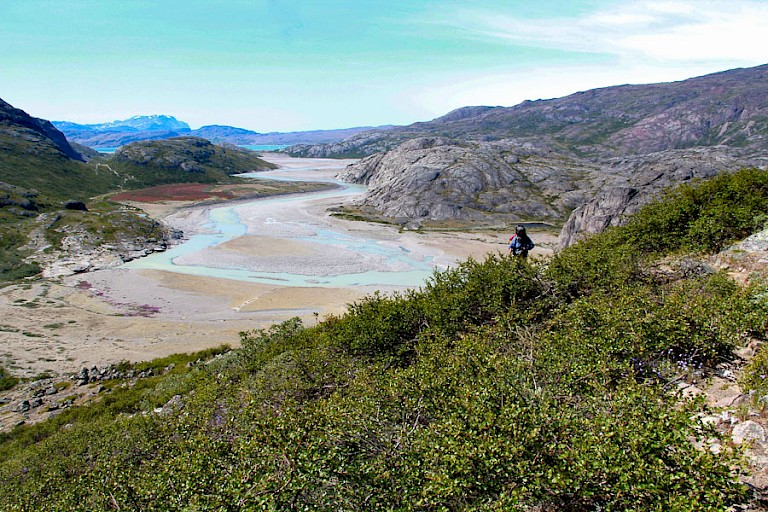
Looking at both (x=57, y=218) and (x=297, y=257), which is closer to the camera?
(x=297, y=257)

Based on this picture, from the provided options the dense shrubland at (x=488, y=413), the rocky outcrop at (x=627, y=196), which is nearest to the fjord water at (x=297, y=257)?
the rocky outcrop at (x=627, y=196)

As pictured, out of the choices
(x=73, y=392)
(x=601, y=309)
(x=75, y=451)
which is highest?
(x=601, y=309)

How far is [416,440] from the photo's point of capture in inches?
374

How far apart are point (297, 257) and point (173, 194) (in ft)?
334

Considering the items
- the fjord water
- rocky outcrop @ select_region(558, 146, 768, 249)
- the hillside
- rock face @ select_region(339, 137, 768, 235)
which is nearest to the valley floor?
the fjord water

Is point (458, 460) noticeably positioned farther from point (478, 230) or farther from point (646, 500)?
point (478, 230)

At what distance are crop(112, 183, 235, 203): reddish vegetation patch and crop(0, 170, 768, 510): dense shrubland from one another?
13677cm

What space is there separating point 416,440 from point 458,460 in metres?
1.36

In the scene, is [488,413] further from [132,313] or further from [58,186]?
[58,186]

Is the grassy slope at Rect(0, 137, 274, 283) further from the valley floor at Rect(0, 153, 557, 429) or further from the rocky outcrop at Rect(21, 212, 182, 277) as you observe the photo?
the valley floor at Rect(0, 153, 557, 429)

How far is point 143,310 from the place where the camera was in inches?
2010

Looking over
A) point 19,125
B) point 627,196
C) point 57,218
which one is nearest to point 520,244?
point 627,196

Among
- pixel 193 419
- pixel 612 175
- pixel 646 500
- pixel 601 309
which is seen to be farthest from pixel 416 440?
pixel 612 175

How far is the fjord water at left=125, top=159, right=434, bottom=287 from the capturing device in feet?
209
